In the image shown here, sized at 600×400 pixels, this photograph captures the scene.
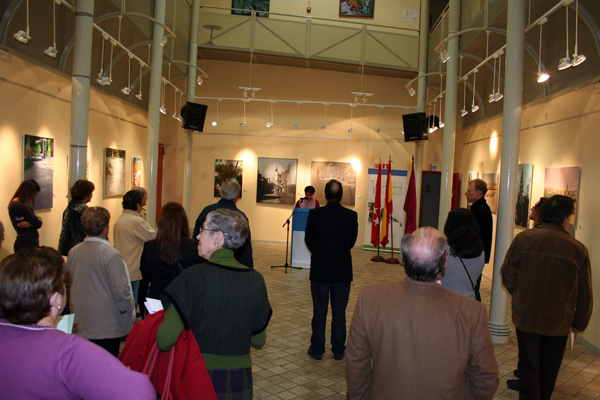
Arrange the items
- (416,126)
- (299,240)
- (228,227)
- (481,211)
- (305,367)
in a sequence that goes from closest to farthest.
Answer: (228,227) → (305,367) → (481,211) → (299,240) → (416,126)

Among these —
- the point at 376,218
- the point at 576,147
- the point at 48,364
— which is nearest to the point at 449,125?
the point at 576,147

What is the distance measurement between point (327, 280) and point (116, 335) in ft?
6.89

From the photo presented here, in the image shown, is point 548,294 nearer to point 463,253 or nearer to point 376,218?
point 463,253

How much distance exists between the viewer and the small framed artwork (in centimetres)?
1443

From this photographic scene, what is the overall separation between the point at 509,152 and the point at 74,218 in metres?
4.91

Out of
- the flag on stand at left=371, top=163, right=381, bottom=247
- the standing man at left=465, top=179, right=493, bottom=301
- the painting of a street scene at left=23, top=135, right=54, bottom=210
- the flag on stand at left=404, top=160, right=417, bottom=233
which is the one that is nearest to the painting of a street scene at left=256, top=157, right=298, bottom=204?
the flag on stand at left=371, top=163, right=381, bottom=247

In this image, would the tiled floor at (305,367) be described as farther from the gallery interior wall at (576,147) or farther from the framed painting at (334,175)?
the framed painting at (334,175)

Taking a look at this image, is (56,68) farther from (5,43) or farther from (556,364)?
(556,364)

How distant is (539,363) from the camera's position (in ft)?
12.1

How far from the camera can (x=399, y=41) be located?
12594 mm

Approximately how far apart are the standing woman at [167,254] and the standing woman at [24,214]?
307 cm

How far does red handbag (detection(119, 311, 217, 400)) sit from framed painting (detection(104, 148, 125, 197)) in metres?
8.65

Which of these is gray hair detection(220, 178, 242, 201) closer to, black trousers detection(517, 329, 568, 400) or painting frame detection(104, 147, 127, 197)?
black trousers detection(517, 329, 568, 400)

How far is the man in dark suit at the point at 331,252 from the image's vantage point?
4711 millimetres
